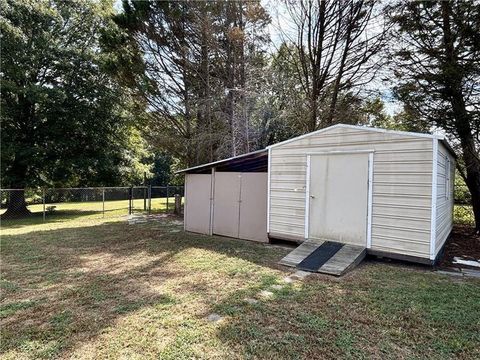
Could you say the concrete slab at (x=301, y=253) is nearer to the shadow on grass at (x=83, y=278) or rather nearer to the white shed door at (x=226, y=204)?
the shadow on grass at (x=83, y=278)

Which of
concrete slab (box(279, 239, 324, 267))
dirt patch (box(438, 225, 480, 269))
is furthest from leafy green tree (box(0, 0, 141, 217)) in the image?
dirt patch (box(438, 225, 480, 269))

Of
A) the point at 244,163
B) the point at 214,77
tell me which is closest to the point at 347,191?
the point at 244,163

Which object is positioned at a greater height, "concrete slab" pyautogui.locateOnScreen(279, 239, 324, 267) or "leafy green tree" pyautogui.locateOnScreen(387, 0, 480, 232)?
"leafy green tree" pyautogui.locateOnScreen(387, 0, 480, 232)

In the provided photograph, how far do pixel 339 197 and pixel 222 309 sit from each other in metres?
3.50

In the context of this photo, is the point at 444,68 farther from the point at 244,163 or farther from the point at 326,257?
the point at 326,257

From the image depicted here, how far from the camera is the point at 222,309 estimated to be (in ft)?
11.0

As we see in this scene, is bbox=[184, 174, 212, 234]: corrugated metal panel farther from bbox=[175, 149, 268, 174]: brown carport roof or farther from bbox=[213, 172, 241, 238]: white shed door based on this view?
bbox=[175, 149, 268, 174]: brown carport roof

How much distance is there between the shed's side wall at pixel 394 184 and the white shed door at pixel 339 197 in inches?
7.2

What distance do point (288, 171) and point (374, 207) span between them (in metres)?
1.95

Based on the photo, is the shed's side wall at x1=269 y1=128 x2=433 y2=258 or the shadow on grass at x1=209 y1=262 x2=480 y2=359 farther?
the shed's side wall at x1=269 y1=128 x2=433 y2=258

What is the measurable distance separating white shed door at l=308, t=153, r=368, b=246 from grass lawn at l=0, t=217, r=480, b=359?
0.81 metres

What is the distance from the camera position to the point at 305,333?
2.84 m

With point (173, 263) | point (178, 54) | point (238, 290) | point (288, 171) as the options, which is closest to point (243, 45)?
point (178, 54)

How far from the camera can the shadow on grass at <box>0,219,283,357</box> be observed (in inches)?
113
